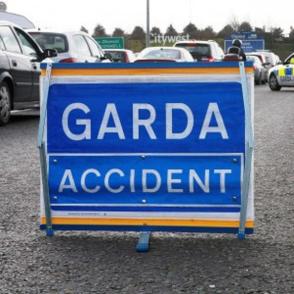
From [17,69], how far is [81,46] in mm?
2925

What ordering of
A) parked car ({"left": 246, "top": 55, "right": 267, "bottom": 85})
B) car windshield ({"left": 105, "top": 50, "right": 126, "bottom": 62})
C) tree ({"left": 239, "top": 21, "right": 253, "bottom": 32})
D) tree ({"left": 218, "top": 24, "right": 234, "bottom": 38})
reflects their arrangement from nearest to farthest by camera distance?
car windshield ({"left": 105, "top": 50, "right": 126, "bottom": 62})
parked car ({"left": 246, "top": 55, "right": 267, "bottom": 85})
tree ({"left": 218, "top": 24, "right": 234, "bottom": 38})
tree ({"left": 239, "top": 21, "right": 253, "bottom": 32})

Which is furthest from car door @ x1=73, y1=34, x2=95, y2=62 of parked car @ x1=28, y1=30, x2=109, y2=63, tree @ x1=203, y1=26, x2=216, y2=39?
tree @ x1=203, y1=26, x2=216, y2=39

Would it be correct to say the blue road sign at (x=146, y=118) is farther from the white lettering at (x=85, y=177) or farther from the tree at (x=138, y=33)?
the tree at (x=138, y=33)

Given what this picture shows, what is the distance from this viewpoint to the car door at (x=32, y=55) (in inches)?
462

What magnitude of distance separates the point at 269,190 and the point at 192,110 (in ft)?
6.26

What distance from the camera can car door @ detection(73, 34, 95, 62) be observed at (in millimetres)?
13406

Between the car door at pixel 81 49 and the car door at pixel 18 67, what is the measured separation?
1848mm

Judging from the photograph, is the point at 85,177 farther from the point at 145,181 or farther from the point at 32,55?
the point at 32,55

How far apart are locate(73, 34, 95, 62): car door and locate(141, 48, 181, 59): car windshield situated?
384 centimetres

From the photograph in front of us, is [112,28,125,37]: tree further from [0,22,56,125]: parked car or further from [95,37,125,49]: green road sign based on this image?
[0,22,56,125]: parked car

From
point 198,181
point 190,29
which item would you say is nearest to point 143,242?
point 198,181

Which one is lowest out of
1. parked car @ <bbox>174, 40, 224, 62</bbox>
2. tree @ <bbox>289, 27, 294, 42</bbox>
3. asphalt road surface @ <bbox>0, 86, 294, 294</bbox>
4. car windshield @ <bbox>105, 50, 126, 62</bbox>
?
tree @ <bbox>289, 27, 294, 42</bbox>

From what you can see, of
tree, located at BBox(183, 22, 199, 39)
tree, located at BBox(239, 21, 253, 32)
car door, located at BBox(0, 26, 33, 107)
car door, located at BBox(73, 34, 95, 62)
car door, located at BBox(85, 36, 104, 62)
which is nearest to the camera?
car door, located at BBox(0, 26, 33, 107)

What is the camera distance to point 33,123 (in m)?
11.8
